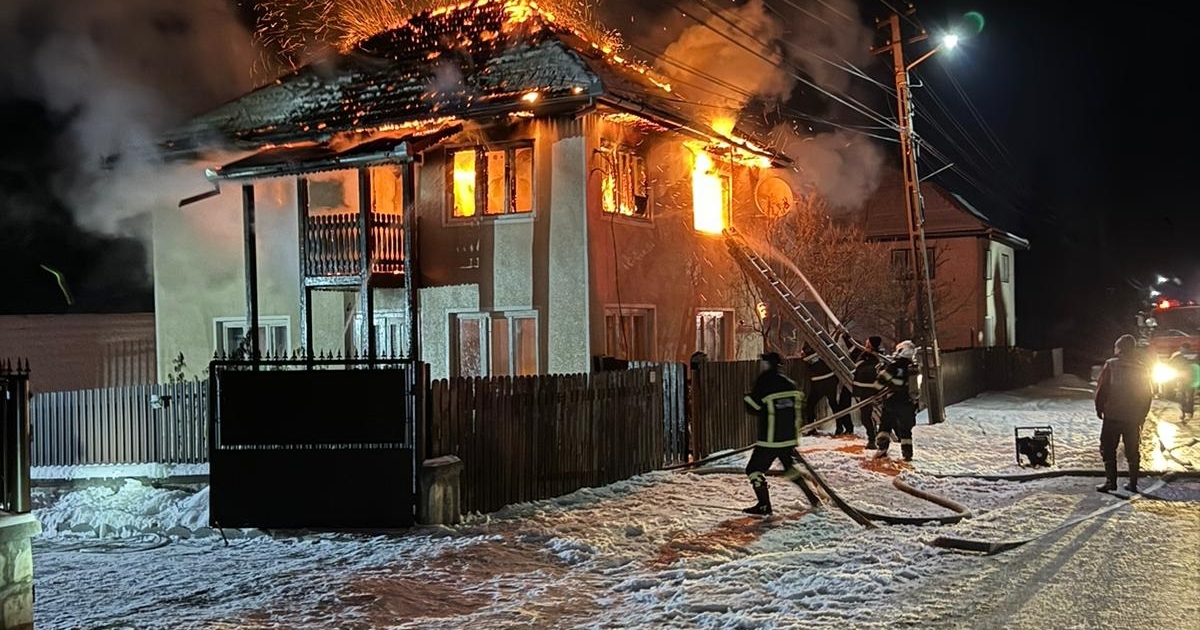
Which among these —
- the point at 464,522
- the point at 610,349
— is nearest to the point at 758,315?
the point at 610,349

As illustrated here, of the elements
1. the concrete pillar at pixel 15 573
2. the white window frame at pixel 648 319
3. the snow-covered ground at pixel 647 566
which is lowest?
the snow-covered ground at pixel 647 566

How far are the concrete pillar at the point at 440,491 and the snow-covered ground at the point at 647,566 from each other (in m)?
0.18

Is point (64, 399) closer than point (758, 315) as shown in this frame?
Yes

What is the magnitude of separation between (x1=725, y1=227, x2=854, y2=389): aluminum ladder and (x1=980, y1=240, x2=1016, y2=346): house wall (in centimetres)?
2228

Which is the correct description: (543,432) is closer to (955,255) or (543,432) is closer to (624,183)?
(624,183)

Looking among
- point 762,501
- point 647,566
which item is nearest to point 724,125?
point 762,501

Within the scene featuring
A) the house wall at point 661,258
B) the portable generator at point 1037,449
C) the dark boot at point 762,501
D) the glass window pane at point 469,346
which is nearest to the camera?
the dark boot at point 762,501

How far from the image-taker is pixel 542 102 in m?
14.6

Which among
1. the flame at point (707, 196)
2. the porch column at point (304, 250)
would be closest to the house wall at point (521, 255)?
the porch column at point (304, 250)

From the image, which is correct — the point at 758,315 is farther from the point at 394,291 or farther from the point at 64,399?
the point at 64,399

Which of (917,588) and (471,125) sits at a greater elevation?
(471,125)

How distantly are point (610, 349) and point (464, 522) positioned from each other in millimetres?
6518

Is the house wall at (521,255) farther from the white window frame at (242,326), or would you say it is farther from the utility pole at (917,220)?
the utility pole at (917,220)

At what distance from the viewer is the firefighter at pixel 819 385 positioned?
16.2 m
